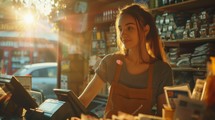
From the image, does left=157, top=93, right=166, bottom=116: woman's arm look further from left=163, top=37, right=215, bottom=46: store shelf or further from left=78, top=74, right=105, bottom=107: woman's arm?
left=163, top=37, right=215, bottom=46: store shelf

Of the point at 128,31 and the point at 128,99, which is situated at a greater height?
the point at 128,31

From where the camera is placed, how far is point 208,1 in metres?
3.56

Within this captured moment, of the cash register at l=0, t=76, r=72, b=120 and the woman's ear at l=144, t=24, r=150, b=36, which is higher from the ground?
the woman's ear at l=144, t=24, r=150, b=36

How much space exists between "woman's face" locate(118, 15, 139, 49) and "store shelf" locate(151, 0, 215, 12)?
1986 millimetres

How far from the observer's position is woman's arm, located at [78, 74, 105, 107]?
6.00 ft

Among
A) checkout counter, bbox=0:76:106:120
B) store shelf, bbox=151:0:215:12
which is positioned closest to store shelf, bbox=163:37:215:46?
store shelf, bbox=151:0:215:12

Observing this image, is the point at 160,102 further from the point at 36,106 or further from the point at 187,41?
the point at 187,41

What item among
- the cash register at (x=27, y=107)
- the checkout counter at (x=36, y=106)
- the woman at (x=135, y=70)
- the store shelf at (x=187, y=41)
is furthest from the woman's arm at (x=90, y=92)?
the store shelf at (x=187, y=41)

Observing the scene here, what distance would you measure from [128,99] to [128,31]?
43 centimetres

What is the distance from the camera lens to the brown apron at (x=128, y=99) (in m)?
1.78

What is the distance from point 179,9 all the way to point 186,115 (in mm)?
3317

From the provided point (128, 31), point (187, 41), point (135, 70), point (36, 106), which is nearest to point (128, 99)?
point (135, 70)

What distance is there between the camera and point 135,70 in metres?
1.88

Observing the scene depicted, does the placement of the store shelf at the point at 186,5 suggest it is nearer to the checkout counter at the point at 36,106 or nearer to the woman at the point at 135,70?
the woman at the point at 135,70
